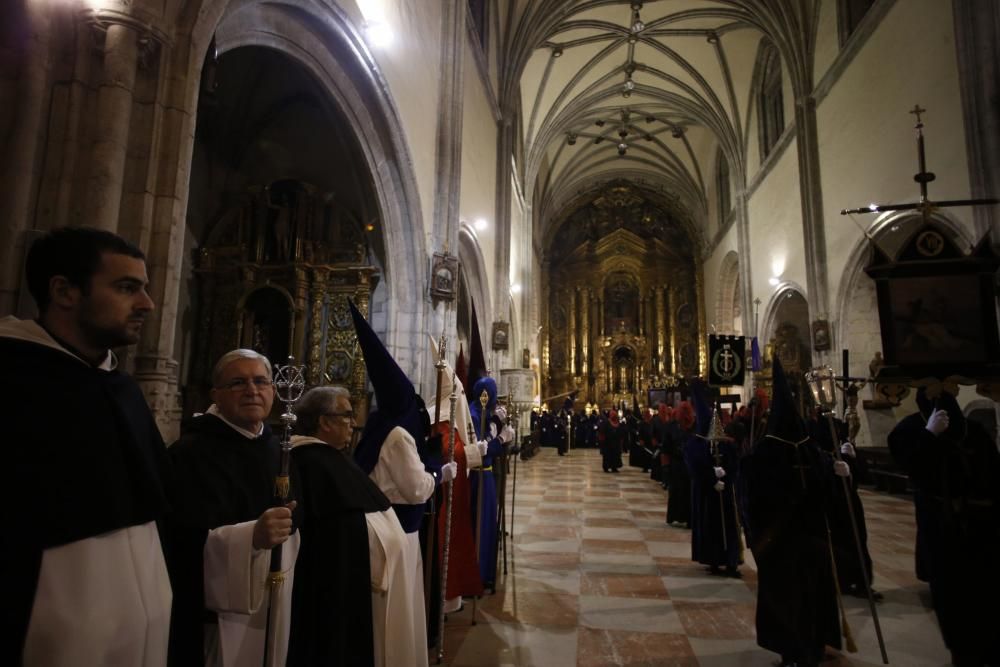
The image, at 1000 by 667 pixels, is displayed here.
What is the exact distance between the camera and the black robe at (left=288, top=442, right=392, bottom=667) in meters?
2.10

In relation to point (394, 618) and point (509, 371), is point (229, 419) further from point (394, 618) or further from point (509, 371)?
point (509, 371)

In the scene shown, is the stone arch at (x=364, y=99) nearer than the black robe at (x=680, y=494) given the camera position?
Yes

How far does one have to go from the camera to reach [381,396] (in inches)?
112

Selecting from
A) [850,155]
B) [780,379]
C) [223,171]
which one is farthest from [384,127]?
[850,155]

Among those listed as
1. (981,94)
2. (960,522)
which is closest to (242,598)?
(960,522)

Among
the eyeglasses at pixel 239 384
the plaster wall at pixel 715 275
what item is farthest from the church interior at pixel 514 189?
the eyeglasses at pixel 239 384

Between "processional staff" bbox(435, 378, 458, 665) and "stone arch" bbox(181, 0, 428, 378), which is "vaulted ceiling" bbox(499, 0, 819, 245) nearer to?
"stone arch" bbox(181, 0, 428, 378)

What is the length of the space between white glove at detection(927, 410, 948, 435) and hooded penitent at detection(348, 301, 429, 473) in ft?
9.93

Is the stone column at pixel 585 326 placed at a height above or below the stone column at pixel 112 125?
above

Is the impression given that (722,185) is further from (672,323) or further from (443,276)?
(443,276)

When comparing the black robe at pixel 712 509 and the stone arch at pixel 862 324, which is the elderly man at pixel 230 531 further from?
the stone arch at pixel 862 324

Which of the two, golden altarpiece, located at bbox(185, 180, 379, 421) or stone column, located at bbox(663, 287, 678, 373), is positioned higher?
stone column, located at bbox(663, 287, 678, 373)

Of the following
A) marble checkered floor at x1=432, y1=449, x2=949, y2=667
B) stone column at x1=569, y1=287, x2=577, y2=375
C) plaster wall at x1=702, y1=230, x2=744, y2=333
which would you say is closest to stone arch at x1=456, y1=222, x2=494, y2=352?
marble checkered floor at x1=432, y1=449, x2=949, y2=667

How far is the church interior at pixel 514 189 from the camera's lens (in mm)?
3230
